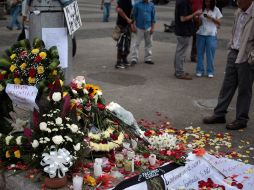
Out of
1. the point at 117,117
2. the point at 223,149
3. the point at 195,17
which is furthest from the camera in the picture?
the point at 195,17

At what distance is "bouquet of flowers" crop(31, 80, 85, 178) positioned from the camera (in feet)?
11.3

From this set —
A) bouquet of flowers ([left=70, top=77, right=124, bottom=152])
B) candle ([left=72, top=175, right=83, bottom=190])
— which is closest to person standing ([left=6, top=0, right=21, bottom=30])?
bouquet of flowers ([left=70, top=77, right=124, bottom=152])

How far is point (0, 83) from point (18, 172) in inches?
36.1

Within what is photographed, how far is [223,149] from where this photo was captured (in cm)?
521

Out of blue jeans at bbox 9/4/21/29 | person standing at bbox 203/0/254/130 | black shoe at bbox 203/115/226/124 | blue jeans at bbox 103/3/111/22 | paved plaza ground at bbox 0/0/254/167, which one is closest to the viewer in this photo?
person standing at bbox 203/0/254/130

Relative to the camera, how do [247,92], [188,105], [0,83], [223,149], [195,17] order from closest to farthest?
[0,83]
[223,149]
[247,92]
[188,105]
[195,17]

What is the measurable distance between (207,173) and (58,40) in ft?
6.67

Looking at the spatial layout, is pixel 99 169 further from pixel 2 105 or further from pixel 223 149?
pixel 223 149

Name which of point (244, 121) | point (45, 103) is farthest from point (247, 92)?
point (45, 103)

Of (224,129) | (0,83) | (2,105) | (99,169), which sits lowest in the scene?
(224,129)

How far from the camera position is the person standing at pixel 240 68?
5504 millimetres

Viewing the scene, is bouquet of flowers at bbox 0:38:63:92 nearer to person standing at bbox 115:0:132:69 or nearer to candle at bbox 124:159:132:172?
candle at bbox 124:159:132:172

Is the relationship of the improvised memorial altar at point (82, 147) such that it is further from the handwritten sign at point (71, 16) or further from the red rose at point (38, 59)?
the handwritten sign at point (71, 16)

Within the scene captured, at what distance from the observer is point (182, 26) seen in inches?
344
